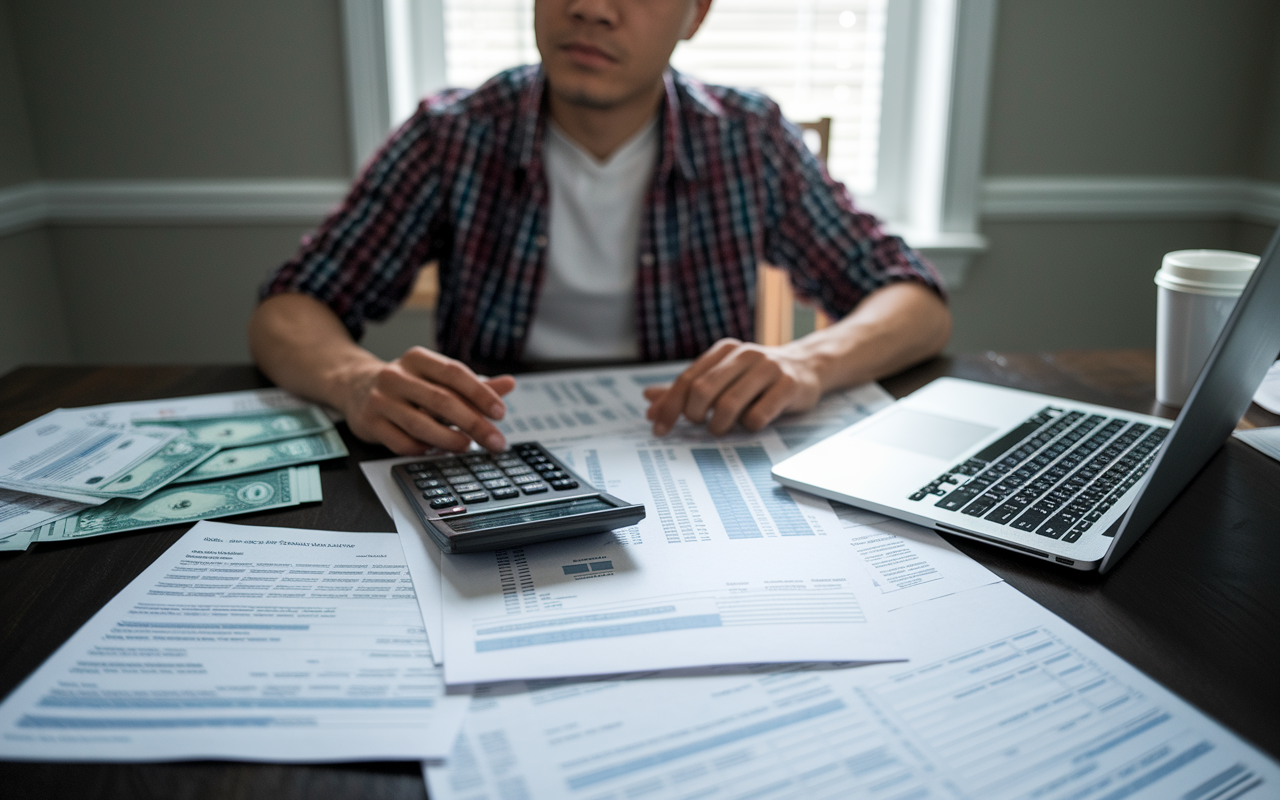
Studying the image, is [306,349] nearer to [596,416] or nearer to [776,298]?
[596,416]

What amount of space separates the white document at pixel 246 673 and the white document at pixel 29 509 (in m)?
0.13

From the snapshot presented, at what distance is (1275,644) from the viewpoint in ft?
1.56

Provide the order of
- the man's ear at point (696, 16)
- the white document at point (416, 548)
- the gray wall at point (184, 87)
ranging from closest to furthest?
the white document at point (416, 548)
the man's ear at point (696, 16)
the gray wall at point (184, 87)

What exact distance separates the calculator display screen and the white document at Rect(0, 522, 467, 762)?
50 millimetres

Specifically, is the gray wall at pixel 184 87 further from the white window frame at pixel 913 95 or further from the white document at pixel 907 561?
the white document at pixel 907 561

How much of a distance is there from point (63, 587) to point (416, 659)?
0.25 metres

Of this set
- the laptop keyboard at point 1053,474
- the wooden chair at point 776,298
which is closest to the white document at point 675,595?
the laptop keyboard at point 1053,474

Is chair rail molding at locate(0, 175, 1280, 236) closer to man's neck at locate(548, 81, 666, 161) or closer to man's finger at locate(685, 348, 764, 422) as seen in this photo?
man's neck at locate(548, 81, 666, 161)

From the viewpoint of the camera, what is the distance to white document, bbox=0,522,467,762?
39cm

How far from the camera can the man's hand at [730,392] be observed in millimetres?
801

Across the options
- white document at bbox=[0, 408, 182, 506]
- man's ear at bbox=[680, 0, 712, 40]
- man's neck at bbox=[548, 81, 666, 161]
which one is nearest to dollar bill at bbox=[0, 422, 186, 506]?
white document at bbox=[0, 408, 182, 506]

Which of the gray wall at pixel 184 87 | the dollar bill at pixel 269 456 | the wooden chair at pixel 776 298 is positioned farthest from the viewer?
the gray wall at pixel 184 87

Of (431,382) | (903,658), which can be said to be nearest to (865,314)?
(431,382)

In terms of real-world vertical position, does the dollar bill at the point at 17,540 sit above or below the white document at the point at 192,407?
above
